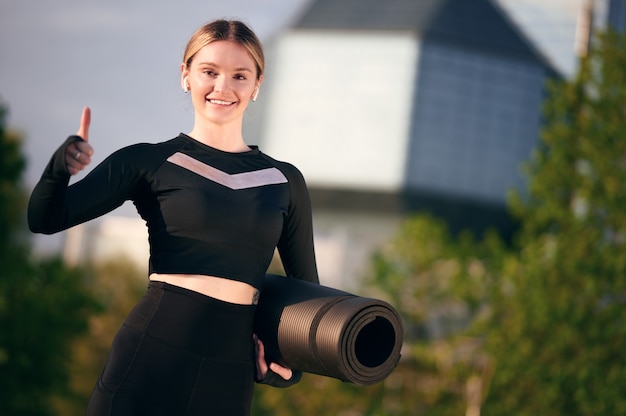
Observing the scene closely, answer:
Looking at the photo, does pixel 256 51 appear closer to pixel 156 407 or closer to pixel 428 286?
pixel 156 407

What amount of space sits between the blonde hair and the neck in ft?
0.87

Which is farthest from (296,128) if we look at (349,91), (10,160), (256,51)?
(256,51)

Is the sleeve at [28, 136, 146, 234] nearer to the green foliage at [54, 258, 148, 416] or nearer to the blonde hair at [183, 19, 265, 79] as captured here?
the blonde hair at [183, 19, 265, 79]

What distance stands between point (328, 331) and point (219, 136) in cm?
90

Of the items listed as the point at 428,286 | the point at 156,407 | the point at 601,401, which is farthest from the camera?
the point at 428,286

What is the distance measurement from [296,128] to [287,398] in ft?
216

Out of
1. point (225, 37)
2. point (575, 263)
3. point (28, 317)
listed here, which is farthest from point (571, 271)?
point (225, 37)

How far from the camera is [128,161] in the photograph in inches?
170

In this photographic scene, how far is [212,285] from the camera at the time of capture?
4.30 m

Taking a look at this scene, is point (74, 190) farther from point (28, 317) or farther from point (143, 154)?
point (28, 317)

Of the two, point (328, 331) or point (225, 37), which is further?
point (225, 37)

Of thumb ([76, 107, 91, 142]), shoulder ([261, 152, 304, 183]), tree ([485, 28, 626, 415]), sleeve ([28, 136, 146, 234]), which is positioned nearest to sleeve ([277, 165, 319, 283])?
shoulder ([261, 152, 304, 183])

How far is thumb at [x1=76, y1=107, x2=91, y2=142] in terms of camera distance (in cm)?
400

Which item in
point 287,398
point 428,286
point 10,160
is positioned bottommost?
point 287,398
